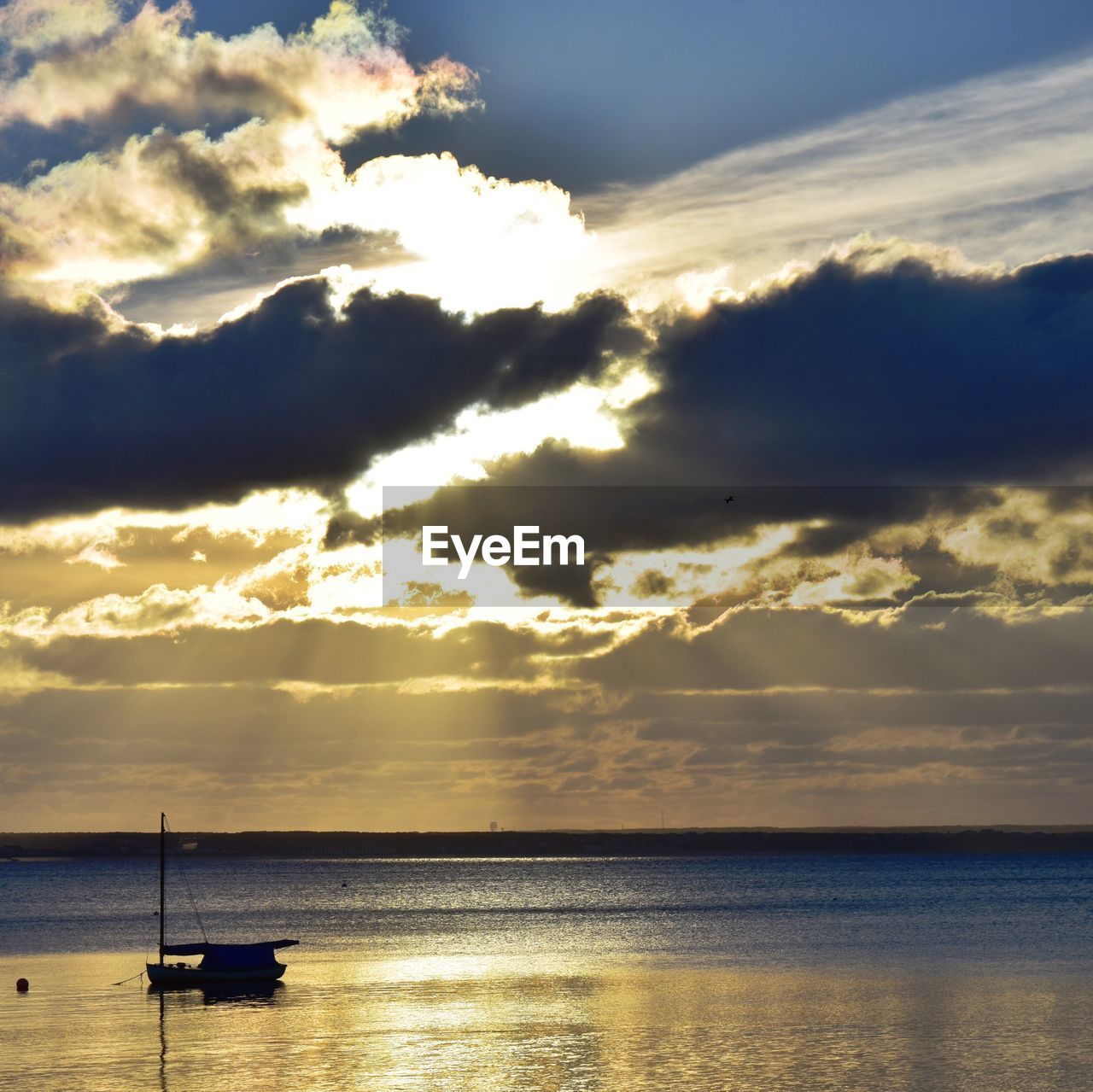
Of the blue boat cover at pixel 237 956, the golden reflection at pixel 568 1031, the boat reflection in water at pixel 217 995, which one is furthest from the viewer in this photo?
the blue boat cover at pixel 237 956

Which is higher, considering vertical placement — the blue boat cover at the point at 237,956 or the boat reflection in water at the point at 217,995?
the blue boat cover at the point at 237,956

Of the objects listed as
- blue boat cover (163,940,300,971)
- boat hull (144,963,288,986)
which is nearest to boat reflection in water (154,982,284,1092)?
boat hull (144,963,288,986)

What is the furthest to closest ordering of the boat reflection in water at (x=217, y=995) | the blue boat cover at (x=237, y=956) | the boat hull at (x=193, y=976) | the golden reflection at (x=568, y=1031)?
the blue boat cover at (x=237, y=956) → the boat hull at (x=193, y=976) → the boat reflection in water at (x=217, y=995) → the golden reflection at (x=568, y=1031)

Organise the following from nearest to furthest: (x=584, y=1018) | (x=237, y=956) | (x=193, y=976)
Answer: (x=584, y=1018) → (x=193, y=976) → (x=237, y=956)

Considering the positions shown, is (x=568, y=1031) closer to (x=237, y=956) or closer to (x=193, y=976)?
(x=237, y=956)

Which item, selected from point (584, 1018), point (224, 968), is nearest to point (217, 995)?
point (224, 968)

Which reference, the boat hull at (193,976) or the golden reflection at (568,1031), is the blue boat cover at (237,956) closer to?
the boat hull at (193,976)

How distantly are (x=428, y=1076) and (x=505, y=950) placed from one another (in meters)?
72.9

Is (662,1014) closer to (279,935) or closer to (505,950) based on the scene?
(505,950)

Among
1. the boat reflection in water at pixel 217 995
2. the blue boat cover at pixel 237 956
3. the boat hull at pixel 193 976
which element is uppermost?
the blue boat cover at pixel 237 956

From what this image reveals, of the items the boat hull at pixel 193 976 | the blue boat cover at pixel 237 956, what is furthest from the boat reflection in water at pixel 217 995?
the blue boat cover at pixel 237 956

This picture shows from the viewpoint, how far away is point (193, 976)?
110 m

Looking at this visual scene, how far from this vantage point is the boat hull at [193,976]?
110 meters

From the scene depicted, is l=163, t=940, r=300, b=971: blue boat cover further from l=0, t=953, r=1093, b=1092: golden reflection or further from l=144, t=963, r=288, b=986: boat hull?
l=0, t=953, r=1093, b=1092: golden reflection
